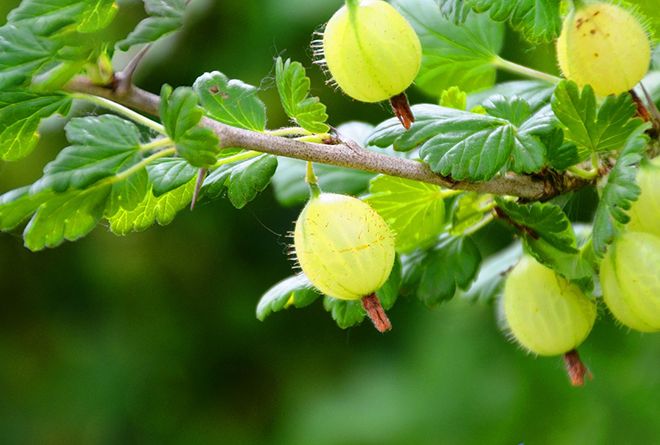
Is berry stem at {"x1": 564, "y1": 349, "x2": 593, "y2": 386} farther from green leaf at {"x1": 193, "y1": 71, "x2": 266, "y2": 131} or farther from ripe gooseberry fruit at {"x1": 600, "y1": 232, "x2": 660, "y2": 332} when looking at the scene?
green leaf at {"x1": 193, "y1": 71, "x2": 266, "y2": 131}

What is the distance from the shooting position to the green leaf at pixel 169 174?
2.56 feet

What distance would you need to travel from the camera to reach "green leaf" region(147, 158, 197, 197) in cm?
78

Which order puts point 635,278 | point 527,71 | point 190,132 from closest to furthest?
point 190,132 → point 635,278 → point 527,71

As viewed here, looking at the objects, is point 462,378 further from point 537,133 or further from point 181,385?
point 537,133

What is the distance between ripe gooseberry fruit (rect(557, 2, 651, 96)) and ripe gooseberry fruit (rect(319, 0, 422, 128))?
0.45 feet

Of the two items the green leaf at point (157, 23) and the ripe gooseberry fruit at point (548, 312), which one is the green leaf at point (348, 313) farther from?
the green leaf at point (157, 23)

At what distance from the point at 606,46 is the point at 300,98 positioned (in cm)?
25

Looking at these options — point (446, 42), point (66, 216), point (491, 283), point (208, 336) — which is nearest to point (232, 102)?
point (66, 216)

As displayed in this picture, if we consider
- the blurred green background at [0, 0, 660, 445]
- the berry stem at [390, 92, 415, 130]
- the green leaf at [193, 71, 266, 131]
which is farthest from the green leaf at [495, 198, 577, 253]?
the blurred green background at [0, 0, 660, 445]

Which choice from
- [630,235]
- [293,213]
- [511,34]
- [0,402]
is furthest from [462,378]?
[630,235]

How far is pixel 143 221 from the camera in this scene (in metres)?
0.84

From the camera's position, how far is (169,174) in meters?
0.79

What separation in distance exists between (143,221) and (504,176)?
11.9 inches

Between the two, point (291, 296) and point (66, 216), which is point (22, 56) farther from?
point (291, 296)
